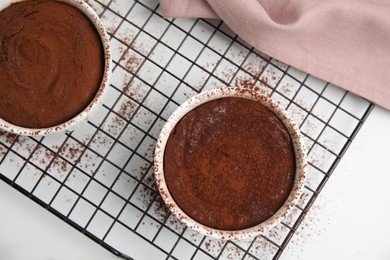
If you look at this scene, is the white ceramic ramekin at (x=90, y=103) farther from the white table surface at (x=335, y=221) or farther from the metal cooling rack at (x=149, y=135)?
the white table surface at (x=335, y=221)

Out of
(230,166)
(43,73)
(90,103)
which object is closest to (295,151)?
(230,166)

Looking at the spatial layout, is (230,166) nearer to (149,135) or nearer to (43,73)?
(149,135)

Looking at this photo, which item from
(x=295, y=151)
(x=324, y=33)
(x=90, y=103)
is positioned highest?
(x=324, y=33)

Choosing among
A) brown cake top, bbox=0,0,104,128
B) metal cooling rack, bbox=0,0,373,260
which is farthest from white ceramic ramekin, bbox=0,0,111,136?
metal cooling rack, bbox=0,0,373,260

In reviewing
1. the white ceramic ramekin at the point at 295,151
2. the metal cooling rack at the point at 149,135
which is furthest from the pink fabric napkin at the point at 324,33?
the white ceramic ramekin at the point at 295,151

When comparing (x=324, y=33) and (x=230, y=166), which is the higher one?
(x=324, y=33)

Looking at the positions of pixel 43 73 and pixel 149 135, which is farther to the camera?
pixel 149 135
